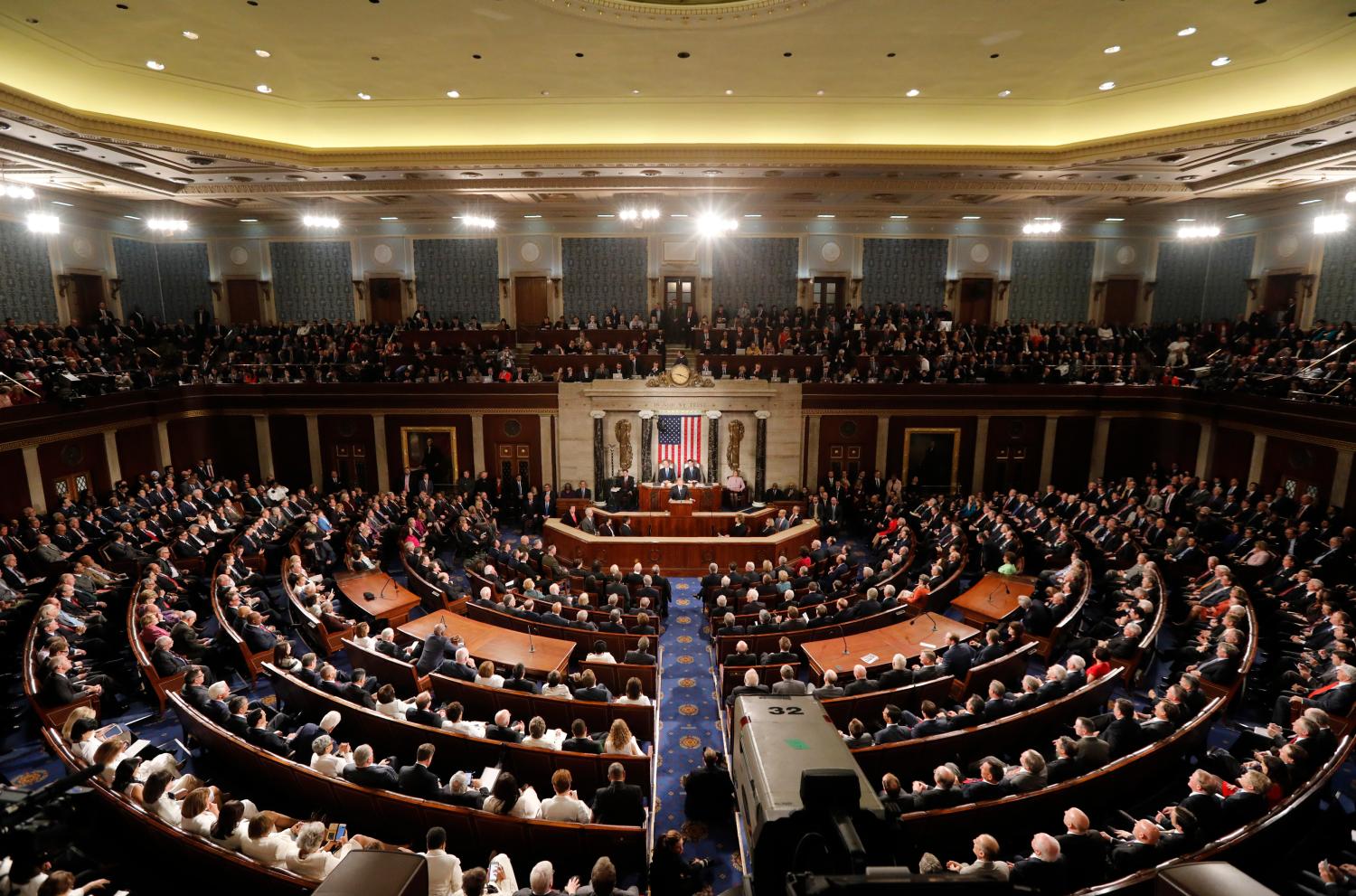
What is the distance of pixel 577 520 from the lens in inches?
605

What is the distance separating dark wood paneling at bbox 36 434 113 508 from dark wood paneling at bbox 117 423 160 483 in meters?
0.46

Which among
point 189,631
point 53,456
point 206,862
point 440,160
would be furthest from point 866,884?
point 53,456

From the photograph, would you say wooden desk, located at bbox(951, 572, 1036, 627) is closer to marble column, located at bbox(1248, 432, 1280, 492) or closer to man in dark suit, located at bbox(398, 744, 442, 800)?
marble column, located at bbox(1248, 432, 1280, 492)

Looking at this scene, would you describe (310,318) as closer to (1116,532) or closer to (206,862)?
(206,862)

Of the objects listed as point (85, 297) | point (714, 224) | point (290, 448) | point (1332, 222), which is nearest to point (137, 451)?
point (290, 448)

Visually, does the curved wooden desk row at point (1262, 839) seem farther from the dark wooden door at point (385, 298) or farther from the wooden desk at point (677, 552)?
the dark wooden door at point (385, 298)

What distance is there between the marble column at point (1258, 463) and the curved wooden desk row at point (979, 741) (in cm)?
1158

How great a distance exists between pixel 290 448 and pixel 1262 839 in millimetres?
20346

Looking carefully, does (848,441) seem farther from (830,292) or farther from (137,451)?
(137,451)

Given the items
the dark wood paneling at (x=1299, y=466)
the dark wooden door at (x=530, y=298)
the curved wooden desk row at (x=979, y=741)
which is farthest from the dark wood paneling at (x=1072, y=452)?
the dark wooden door at (x=530, y=298)

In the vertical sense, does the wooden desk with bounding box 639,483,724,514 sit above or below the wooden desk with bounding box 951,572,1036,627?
above

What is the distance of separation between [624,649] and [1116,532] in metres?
9.73

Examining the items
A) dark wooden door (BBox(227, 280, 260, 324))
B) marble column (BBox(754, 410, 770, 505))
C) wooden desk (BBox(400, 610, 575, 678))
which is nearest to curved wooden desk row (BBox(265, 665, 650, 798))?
wooden desk (BBox(400, 610, 575, 678))

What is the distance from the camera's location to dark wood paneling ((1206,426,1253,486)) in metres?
15.4
